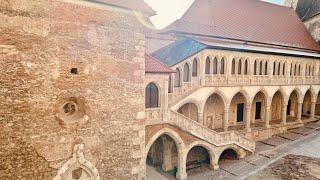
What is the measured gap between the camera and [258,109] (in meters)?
23.4

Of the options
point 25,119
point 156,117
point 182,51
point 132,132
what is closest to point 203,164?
point 156,117

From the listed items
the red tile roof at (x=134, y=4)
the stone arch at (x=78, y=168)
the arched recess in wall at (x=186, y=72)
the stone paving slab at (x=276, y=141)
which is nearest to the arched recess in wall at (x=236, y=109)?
the stone paving slab at (x=276, y=141)

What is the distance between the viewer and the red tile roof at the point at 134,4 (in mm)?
8949

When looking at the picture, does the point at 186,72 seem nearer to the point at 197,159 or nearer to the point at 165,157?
the point at 165,157

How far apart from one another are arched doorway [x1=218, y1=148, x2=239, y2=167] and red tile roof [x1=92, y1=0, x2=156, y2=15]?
37.7 feet

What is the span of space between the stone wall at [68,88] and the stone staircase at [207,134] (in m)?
4.27

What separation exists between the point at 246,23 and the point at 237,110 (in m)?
7.96

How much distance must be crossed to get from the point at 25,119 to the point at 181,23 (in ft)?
48.5

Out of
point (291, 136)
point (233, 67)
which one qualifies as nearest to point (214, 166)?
point (233, 67)

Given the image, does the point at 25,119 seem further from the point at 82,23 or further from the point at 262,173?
the point at 262,173

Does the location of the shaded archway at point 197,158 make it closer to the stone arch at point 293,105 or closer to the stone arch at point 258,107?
the stone arch at point 258,107

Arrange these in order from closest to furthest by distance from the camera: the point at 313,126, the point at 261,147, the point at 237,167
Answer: the point at 237,167 → the point at 261,147 → the point at 313,126

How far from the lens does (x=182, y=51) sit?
16906 mm

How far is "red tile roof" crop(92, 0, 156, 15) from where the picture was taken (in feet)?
29.4
